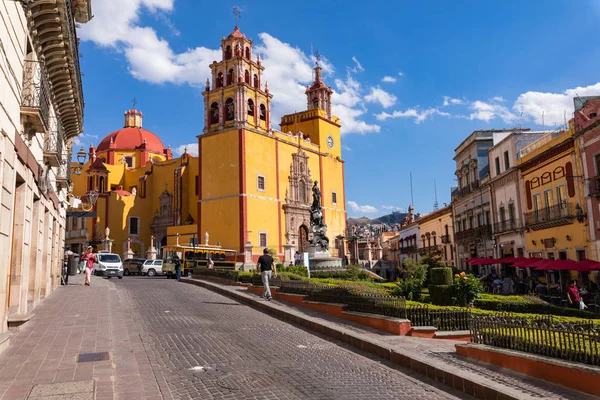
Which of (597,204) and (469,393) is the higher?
(597,204)

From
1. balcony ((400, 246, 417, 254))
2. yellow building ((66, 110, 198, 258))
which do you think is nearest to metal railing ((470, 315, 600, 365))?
yellow building ((66, 110, 198, 258))

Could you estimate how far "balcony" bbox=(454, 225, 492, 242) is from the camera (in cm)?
3315

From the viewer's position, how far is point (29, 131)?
1062 cm

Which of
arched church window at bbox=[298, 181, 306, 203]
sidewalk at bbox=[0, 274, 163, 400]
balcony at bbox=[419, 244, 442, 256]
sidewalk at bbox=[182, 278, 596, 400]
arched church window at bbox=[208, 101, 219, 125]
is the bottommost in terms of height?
sidewalk at bbox=[182, 278, 596, 400]

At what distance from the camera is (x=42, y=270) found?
14469 millimetres

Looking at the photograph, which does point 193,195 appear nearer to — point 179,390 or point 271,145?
point 271,145

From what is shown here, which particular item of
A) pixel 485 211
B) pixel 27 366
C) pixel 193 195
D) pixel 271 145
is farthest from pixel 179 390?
pixel 193 195

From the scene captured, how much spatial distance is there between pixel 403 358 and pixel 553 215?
2044 cm

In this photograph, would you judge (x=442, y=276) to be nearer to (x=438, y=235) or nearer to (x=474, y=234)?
(x=474, y=234)

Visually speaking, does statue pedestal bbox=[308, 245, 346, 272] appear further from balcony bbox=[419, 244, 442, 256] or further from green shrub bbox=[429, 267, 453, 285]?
balcony bbox=[419, 244, 442, 256]

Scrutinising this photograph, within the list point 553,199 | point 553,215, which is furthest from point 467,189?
point 553,215

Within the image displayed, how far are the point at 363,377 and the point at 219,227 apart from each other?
35.8m

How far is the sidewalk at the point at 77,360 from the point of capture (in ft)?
18.4

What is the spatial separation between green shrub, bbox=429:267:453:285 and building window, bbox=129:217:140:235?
137 feet
